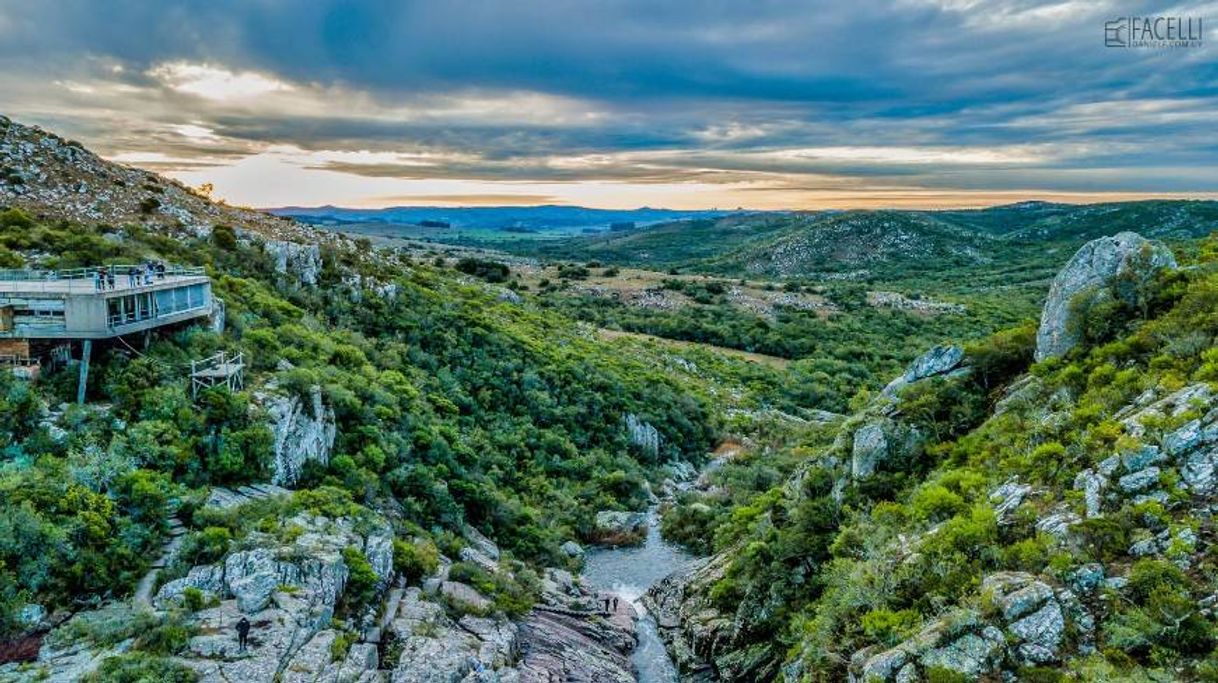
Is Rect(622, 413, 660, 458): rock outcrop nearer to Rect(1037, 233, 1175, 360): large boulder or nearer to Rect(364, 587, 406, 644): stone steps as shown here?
Rect(364, 587, 406, 644): stone steps

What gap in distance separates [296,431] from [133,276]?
913 centimetres

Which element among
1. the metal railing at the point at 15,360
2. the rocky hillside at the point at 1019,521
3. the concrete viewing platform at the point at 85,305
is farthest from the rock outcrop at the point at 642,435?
the metal railing at the point at 15,360

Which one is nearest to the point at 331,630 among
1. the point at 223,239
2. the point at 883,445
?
the point at 883,445

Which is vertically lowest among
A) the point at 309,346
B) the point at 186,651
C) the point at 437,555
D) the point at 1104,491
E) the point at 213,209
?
the point at 437,555

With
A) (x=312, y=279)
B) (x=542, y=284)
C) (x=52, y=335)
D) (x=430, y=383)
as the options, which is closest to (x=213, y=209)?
(x=312, y=279)

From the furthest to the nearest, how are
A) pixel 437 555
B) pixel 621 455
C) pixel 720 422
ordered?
pixel 720 422, pixel 621 455, pixel 437 555

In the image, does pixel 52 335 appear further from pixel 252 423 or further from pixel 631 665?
pixel 631 665

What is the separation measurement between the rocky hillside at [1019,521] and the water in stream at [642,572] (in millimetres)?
1013

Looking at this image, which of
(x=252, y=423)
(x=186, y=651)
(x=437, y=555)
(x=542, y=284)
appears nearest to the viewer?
(x=186, y=651)

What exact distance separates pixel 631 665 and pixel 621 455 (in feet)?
75.6

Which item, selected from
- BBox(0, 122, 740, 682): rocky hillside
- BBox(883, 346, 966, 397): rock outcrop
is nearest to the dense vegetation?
BBox(0, 122, 740, 682): rocky hillside

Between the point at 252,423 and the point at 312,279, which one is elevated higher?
the point at 312,279

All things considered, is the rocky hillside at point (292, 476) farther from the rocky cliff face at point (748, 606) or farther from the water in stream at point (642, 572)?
the rocky cliff face at point (748, 606)

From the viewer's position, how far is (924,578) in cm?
2016
